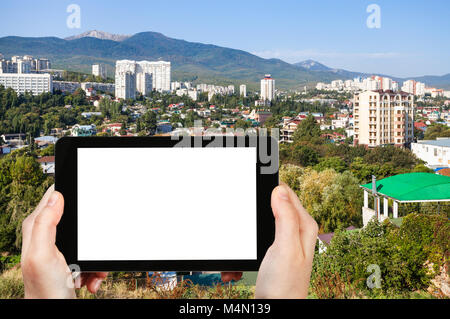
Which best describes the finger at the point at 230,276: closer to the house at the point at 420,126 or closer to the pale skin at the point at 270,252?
the pale skin at the point at 270,252

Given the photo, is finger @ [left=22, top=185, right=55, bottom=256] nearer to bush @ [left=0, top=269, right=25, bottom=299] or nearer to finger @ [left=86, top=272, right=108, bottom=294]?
finger @ [left=86, top=272, right=108, bottom=294]

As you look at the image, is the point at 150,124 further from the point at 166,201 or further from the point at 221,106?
the point at 166,201

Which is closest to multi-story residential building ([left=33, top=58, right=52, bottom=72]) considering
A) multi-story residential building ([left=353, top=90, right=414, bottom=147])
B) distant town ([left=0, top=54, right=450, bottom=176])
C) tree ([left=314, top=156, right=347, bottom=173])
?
distant town ([left=0, top=54, right=450, bottom=176])

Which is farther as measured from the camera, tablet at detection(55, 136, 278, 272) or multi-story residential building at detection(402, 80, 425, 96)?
multi-story residential building at detection(402, 80, 425, 96)

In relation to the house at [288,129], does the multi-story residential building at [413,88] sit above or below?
above

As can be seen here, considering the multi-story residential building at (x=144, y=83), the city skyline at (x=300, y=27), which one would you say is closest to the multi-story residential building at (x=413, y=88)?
the city skyline at (x=300, y=27)
